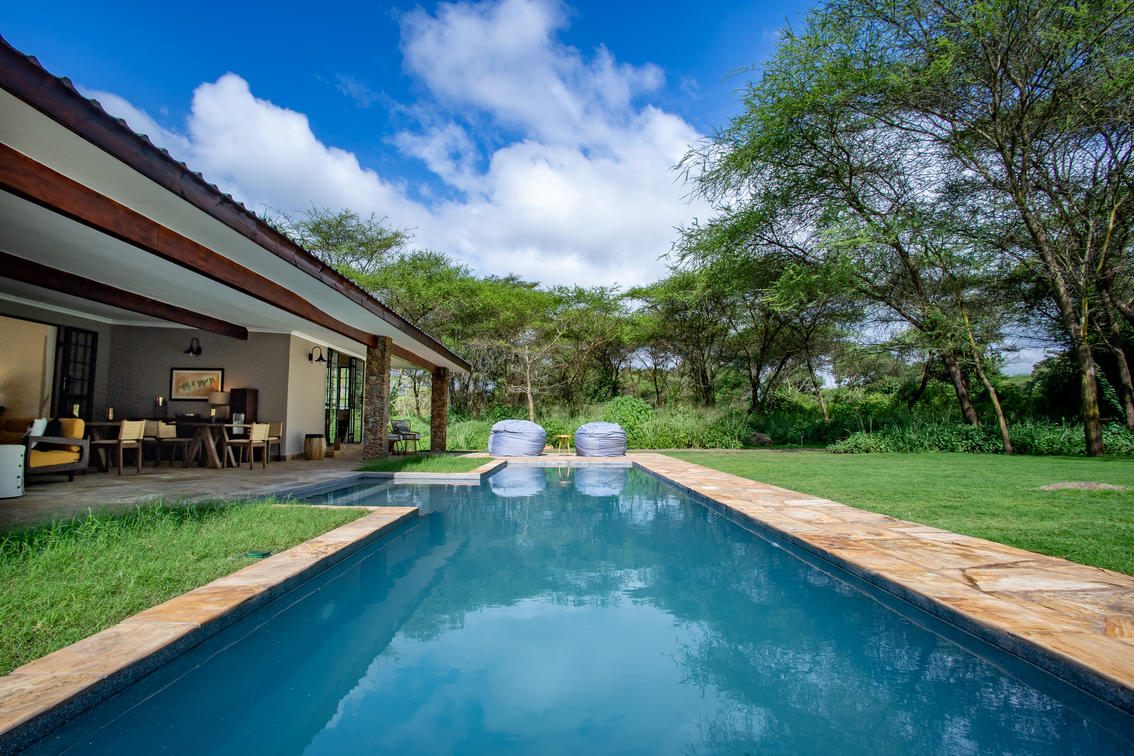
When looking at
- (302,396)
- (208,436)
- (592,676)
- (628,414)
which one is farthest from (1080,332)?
(208,436)

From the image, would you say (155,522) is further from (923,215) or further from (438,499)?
(923,215)

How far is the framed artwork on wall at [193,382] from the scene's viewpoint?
9.55 metres

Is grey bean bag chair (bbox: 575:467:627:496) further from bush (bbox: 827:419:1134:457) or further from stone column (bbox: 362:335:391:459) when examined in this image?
bush (bbox: 827:419:1134:457)

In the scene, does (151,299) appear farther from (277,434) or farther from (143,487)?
(277,434)

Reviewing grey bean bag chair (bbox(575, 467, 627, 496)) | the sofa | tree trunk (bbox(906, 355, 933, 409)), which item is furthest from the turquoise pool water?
tree trunk (bbox(906, 355, 933, 409))

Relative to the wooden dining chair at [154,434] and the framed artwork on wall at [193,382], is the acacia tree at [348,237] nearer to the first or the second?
the framed artwork on wall at [193,382]

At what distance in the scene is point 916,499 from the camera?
18.0 ft

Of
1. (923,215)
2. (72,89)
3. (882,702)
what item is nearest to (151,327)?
(72,89)

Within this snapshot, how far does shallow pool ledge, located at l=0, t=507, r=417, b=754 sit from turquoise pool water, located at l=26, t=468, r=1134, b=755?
0.06 metres

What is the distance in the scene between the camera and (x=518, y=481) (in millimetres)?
8227

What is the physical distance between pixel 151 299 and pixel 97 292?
841 millimetres

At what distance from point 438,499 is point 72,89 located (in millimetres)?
4865

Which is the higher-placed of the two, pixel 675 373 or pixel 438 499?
pixel 675 373

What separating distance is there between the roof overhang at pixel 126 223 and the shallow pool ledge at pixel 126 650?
7.16 ft
